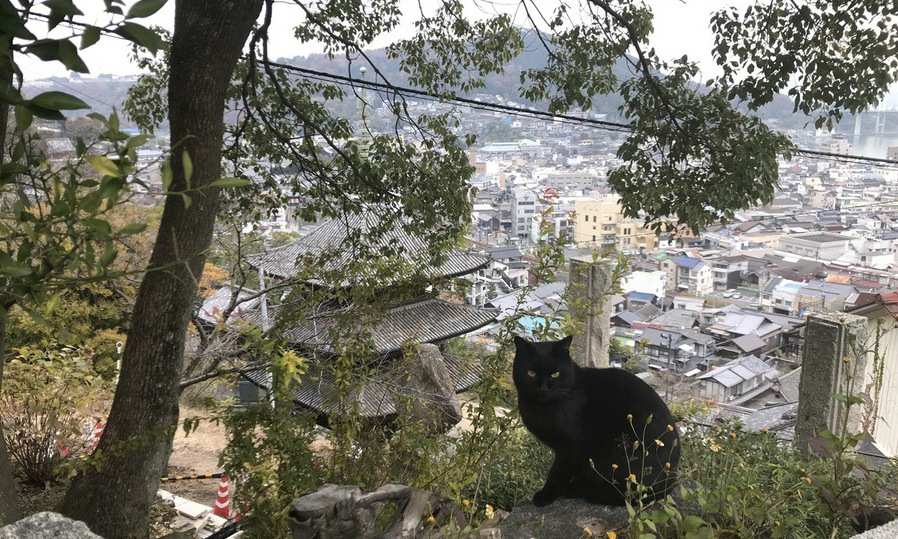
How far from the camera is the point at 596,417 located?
8.72 ft

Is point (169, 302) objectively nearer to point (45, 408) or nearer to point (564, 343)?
point (564, 343)

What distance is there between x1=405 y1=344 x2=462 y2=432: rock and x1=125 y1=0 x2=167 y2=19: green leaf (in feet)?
6.66

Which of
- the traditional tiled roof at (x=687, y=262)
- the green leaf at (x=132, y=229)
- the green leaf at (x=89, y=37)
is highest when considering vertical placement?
the green leaf at (x=89, y=37)

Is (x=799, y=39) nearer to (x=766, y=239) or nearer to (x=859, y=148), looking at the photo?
(x=859, y=148)

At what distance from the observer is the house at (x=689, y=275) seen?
1128 centimetres

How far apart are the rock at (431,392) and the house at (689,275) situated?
7995 mm

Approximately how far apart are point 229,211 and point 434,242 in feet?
4.50

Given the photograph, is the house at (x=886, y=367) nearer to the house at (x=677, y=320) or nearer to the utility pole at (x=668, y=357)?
the utility pole at (x=668, y=357)

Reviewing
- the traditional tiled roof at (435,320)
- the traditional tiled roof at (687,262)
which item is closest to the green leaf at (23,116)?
the traditional tiled roof at (435,320)

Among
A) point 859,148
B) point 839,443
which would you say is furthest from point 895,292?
point 839,443

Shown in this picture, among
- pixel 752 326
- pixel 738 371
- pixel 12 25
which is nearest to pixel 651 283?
pixel 752 326

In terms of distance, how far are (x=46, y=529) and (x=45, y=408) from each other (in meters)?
4.37

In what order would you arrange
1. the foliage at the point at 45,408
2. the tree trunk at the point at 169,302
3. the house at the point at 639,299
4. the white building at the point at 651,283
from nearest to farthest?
1. the tree trunk at the point at 169,302
2. the foliage at the point at 45,408
3. the white building at the point at 651,283
4. the house at the point at 639,299

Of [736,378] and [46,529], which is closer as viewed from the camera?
[46,529]
